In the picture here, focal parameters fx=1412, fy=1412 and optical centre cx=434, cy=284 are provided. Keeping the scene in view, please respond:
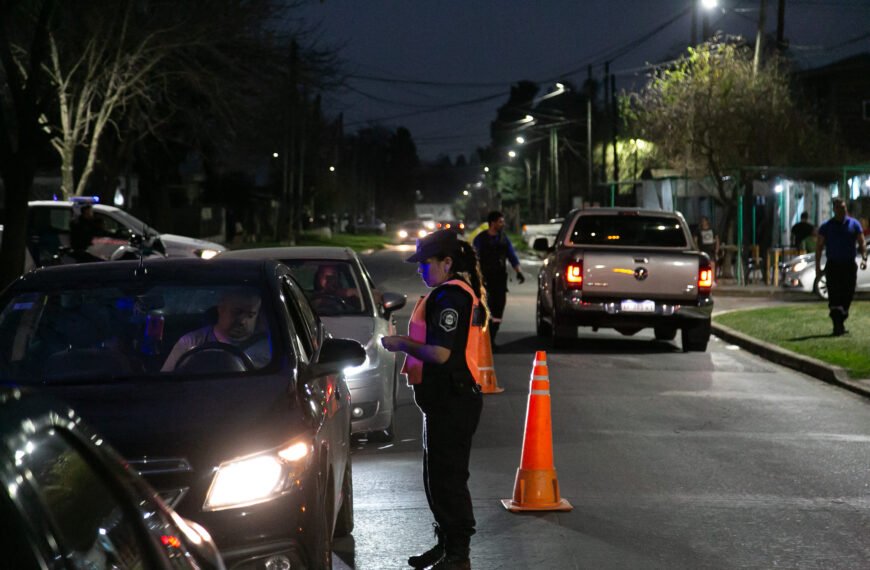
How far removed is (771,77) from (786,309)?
1884 cm

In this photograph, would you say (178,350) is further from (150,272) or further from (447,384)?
(447,384)

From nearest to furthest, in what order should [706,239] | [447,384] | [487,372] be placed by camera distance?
1. [447,384]
2. [487,372]
3. [706,239]

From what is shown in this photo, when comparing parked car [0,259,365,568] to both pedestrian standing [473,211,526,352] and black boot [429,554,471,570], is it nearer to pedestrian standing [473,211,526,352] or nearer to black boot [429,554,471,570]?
black boot [429,554,471,570]

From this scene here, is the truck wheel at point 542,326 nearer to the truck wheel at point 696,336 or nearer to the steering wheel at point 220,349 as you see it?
the truck wheel at point 696,336

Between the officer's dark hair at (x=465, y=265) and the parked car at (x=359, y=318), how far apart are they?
3.16 m

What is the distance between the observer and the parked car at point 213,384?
5.37m

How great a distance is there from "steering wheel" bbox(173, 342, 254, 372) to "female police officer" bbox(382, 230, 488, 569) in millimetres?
817

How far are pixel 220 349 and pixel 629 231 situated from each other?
13.4m

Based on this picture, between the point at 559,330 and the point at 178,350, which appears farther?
the point at 559,330

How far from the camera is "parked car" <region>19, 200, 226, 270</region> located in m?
26.7

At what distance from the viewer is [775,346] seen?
1869 centimetres

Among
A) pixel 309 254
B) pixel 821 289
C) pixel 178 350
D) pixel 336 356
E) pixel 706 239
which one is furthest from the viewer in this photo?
pixel 706 239

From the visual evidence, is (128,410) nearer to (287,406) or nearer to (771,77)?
(287,406)

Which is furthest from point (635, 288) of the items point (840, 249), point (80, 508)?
point (80, 508)
